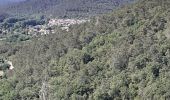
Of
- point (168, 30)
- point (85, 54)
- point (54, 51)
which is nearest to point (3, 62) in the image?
point (54, 51)

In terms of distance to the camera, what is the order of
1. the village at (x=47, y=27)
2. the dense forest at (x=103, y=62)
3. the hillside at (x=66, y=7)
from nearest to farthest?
the dense forest at (x=103, y=62) < the village at (x=47, y=27) < the hillside at (x=66, y=7)

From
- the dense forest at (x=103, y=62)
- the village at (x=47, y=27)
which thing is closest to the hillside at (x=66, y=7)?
the village at (x=47, y=27)

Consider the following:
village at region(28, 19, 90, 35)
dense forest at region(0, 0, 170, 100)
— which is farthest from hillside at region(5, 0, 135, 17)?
dense forest at region(0, 0, 170, 100)

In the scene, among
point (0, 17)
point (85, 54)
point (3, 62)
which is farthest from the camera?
point (0, 17)

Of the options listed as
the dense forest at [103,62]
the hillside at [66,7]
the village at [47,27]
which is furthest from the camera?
the hillside at [66,7]

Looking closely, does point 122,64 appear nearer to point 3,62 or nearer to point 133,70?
point 133,70

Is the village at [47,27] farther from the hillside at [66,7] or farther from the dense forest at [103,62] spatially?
the dense forest at [103,62]
